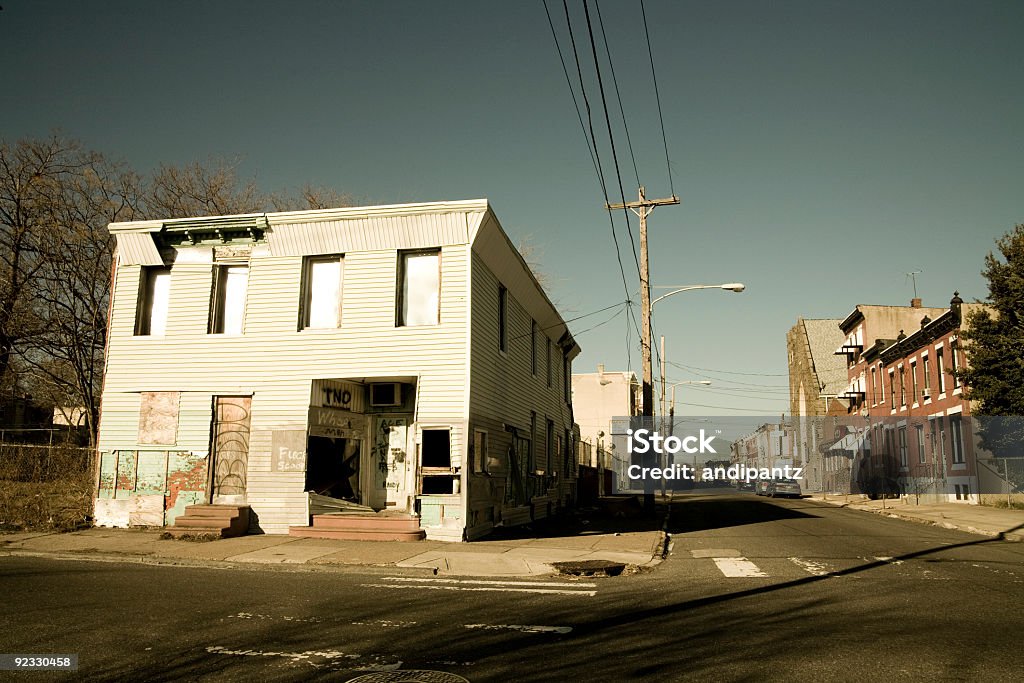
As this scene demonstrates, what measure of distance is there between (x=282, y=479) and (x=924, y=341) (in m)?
36.0

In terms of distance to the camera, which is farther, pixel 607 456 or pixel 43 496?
pixel 607 456

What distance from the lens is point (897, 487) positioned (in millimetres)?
42938

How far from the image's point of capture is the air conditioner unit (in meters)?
19.6

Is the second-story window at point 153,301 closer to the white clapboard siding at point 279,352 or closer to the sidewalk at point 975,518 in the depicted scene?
the white clapboard siding at point 279,352

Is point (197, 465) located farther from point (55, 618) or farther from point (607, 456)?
point (607, 456)


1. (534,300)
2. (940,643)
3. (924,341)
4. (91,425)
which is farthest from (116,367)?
(924,341)

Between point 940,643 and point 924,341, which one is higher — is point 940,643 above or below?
below

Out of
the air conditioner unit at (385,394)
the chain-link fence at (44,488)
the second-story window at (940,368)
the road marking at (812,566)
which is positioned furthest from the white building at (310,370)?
the second-story window at (940,368)

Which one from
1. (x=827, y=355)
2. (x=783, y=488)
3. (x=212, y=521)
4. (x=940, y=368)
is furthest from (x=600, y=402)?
(x=212, y=521)

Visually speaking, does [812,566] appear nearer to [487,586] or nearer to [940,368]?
[487,586]

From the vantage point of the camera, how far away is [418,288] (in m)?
18.4

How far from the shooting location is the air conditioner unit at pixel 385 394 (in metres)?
19.6

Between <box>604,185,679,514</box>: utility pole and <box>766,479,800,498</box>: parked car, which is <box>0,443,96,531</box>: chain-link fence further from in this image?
<box>766,479,800,498</box>: parked car

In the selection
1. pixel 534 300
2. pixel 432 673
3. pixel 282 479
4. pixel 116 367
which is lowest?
pixel 432 673
